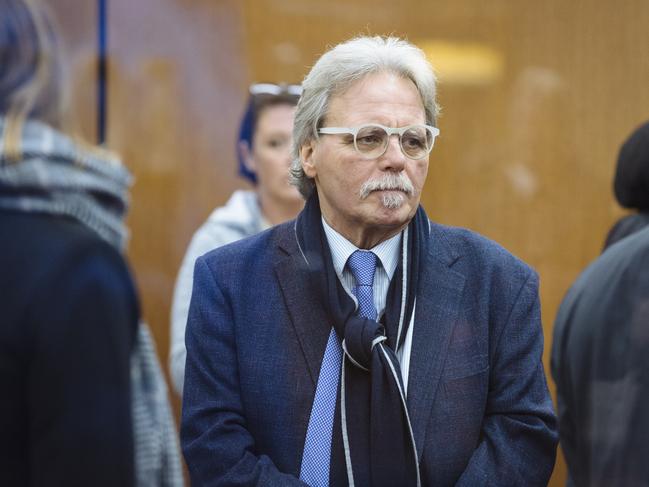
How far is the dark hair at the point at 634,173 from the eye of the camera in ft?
9.80

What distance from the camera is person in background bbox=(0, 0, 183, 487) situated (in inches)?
68.1

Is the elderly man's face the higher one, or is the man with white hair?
the elderly man's face

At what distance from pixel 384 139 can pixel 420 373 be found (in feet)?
2.06

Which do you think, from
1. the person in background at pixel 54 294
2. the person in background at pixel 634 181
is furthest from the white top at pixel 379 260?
the person in background at pixel 54 294

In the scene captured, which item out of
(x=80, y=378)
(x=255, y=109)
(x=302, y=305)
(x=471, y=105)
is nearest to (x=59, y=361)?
(x=80, y=378)

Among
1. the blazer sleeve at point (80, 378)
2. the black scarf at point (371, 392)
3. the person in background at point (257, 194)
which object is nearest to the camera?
the blazer sleeve at point (80, 378)

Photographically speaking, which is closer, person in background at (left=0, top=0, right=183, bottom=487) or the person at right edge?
person in background at (left=0, top=0, right=183, bottom=487)

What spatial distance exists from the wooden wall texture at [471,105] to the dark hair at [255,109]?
0.83 meters

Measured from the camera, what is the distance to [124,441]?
1815 mm

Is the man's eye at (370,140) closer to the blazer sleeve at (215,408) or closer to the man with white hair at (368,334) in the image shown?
the man with white hair at (368,334)

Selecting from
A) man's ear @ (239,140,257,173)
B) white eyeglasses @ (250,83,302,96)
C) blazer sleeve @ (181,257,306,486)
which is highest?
white eyeglasses @ (250,83,302,96)

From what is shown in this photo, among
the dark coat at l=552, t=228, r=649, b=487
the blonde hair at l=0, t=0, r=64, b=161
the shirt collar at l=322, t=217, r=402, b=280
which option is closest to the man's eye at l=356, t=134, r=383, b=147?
the shirt collar at l=322, t=217, r=402, b=280

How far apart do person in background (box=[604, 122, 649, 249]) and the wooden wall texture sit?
1767 mm

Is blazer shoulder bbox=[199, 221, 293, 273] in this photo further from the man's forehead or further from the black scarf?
the man's forehead
